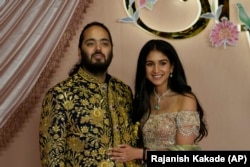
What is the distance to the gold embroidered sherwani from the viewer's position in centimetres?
167

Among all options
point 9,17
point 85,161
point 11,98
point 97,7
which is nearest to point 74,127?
point 85,161

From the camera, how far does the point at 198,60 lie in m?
2.42

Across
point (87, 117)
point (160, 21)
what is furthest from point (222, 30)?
point (87, 117)

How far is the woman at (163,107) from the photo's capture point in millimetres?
1785

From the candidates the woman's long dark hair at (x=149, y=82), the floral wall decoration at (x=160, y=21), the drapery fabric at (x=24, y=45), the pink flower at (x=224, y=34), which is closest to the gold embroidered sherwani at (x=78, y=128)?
the woman's long dark hair at (x=149, y=82)

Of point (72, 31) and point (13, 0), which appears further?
point (72, 31)

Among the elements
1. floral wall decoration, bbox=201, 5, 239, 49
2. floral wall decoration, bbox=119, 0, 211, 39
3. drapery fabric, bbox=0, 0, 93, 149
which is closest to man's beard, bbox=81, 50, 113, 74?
drapery fabric, bbox=0, 0, 93, 149

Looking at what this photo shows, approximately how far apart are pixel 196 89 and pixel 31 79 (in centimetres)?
88

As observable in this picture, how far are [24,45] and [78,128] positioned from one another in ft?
2.10

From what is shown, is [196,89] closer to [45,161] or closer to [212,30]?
[212,30]

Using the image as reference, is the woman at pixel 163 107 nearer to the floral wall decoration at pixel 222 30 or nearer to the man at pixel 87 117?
the man at pixel 87 117

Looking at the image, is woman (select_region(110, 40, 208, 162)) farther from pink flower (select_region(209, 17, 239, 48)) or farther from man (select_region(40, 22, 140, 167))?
pink flower (select_region(209, 17, 239, 48))

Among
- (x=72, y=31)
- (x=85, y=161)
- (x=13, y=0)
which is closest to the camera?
(x=85, y=161)

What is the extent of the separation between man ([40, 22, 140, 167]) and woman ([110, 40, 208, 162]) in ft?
0.20
